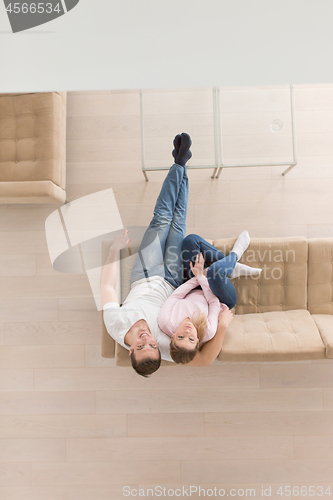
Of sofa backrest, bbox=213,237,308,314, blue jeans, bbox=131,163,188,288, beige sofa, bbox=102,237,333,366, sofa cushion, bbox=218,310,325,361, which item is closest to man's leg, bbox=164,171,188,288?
blue jeans, bbox=131,163,188,288

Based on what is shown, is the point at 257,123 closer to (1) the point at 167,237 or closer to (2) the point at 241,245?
(2) the point at 241,245

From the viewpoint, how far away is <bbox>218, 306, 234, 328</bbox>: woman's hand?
70.6 inches

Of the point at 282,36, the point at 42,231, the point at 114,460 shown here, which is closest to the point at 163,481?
the point at 114,460

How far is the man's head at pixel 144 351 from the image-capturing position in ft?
5.39

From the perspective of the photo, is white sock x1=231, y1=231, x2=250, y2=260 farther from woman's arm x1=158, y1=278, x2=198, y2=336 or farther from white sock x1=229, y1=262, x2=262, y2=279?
woman's arm x1=158, y1=278, x2=198, y2=336

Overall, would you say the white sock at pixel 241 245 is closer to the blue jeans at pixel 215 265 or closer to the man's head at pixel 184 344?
the blue jeans at pixel 215 265

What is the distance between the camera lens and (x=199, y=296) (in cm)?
190

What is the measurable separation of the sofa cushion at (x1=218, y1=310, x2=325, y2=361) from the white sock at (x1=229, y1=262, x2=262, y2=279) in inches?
10.8

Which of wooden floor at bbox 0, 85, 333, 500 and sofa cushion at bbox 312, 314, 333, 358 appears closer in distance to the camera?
sofa cushion at bbox 312, 314, 333, 358

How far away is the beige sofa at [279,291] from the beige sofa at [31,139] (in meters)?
0.63

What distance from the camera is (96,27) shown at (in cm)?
17

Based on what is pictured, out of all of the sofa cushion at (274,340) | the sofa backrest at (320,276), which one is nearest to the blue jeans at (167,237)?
the sofa cushion at (274,340)

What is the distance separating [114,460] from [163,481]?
1.19ft

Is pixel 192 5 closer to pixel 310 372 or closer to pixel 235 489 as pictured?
pixel 310 372
